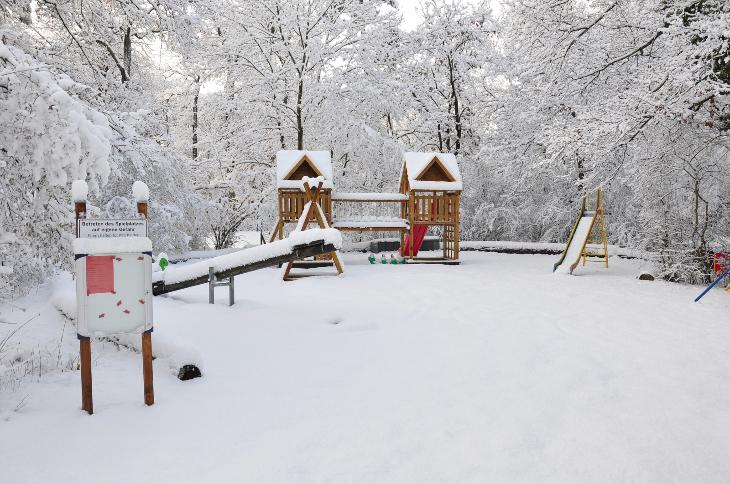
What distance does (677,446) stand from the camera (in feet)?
9.48

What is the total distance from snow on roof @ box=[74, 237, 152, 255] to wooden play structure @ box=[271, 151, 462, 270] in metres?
8.56

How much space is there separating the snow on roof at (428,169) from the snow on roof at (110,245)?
34.2ft

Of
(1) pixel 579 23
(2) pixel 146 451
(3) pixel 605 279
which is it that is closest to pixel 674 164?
(3) pixel 605 279

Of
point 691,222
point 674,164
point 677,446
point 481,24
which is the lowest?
point 677,446

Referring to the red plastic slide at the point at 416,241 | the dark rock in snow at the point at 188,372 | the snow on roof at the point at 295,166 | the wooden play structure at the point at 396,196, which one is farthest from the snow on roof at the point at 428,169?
the dark rock in snow at the point at 188,372

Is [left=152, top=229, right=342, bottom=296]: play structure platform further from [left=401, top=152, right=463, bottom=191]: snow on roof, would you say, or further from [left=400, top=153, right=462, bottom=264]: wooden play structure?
[left=401, top=152, right=463, bottom=191]: snow on roof

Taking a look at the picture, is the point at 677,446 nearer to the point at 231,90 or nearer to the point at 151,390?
the point at 151,390

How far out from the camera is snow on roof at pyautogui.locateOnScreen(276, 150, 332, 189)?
40.5 ft

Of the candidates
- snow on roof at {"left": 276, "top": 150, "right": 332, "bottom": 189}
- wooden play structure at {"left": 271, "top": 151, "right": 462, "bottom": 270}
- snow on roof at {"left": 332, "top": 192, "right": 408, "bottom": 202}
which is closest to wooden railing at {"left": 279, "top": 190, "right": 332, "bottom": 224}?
wooden play structure at {"left": 271, "top": 151, "right": 462, "bottom": 270}

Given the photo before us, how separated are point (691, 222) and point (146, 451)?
11570 millimetres

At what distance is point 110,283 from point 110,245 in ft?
0.87

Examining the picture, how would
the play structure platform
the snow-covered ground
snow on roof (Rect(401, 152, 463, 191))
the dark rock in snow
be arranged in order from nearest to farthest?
the snow-covered ground → the dark rock in snow → the play structure platform → snow on roof (Rect(401, 152, 463, 191))

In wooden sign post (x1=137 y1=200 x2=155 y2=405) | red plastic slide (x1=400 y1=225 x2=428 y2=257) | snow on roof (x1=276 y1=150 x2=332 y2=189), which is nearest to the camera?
wooden sign post (x1=137 y1=200 x2=155 y2=405)

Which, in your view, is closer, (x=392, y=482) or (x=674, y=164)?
(x=392, y=482)
